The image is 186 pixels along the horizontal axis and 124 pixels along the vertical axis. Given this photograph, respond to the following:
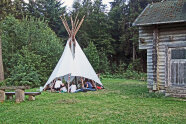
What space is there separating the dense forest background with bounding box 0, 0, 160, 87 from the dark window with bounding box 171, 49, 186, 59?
9.53m

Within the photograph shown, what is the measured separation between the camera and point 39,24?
2123cm

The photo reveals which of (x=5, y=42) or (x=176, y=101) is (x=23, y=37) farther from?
(x=176, y=101)

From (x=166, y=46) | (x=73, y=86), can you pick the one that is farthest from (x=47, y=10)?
(x=166, y=46)

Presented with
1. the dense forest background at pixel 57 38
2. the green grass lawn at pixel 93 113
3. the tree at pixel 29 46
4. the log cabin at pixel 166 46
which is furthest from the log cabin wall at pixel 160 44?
the tree at pixel 29 46

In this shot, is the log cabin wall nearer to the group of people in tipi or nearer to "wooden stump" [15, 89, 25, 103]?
the group of people in tipi

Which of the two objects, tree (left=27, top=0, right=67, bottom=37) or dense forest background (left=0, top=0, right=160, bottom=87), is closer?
dense forest background (left=0, top=0, right=160, bottom=87)

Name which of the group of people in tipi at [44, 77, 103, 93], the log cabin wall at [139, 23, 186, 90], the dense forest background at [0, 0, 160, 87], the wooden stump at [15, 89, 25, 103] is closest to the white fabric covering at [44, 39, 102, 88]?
the group of people in tipi at [44, 77, 103, 93]

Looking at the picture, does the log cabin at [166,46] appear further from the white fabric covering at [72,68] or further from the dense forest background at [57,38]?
the dense forest background at [57,38]

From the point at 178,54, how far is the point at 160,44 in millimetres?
1057

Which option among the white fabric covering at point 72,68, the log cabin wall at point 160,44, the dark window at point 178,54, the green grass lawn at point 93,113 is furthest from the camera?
the white fabric covering at point 72,68

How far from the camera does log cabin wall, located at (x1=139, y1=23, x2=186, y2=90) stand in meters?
11.3

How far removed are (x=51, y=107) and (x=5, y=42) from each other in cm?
1260

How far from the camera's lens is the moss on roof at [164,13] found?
11.1 metres

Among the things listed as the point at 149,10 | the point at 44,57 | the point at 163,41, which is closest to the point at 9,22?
the point at 44,57
